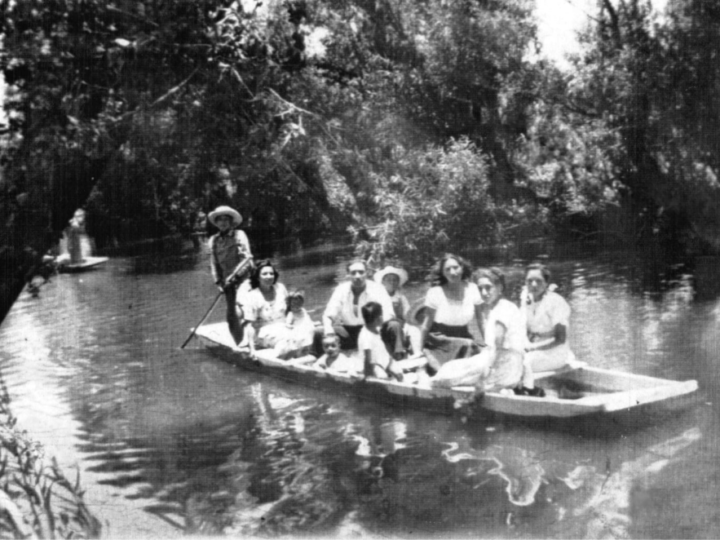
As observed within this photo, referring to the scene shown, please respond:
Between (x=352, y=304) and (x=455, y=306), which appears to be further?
(x=352, y=304)

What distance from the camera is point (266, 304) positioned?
871 centimetres

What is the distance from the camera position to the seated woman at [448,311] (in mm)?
7168

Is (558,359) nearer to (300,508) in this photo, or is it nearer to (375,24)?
(300,508)

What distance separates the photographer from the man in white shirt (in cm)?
775

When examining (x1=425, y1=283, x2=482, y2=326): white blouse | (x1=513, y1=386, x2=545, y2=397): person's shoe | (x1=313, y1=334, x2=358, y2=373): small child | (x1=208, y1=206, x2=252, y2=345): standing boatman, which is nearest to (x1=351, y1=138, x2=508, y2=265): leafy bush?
(x1=208, y1=206, x2=252, y2=345): standing boatman

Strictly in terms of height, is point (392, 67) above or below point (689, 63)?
above

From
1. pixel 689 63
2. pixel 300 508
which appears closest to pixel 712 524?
pixel 300 508

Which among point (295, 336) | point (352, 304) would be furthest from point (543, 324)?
point (295, 336)

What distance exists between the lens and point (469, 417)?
6.65 metres

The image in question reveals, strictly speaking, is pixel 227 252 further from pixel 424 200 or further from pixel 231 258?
pixel 424 200

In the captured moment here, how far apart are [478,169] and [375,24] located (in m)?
3.09

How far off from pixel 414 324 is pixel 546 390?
127 cm

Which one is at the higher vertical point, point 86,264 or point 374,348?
point 86,264

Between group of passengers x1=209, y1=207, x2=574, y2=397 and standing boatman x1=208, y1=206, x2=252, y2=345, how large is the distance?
12 millimetres
